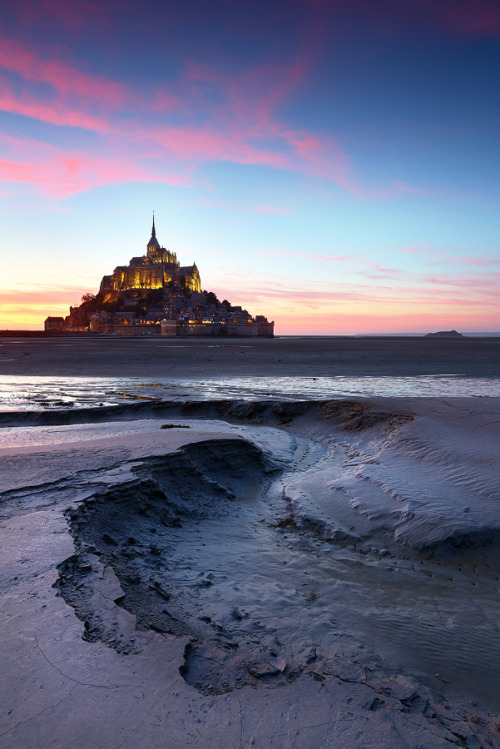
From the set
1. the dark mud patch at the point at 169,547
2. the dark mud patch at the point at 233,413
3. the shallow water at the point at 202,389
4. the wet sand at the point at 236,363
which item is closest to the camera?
the dark mud patch at the point at 169,547

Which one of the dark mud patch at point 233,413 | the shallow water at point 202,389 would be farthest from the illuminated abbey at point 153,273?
the dark mud patch at point 233,413

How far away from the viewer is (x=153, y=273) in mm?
170875

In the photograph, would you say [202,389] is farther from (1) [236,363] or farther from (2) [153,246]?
(2) [153,246]

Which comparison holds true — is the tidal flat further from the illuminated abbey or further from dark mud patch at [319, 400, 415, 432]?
the illuminated abbey

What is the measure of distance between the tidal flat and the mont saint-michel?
497 ft

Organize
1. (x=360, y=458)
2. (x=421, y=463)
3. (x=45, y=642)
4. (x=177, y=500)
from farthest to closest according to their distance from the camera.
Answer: (x=360, y=458) → (x=421, y=463) → (x=177, y=500) → (x=45, y=642)

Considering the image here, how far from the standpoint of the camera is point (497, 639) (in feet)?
9.72

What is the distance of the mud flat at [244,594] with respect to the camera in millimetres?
1990

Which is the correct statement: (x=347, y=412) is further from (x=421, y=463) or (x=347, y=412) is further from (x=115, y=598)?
(x=115, y=598)

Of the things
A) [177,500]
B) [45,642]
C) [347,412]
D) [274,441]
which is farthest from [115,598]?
[347,412]

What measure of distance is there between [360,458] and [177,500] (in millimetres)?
3353

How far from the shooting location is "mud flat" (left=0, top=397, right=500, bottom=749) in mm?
1990

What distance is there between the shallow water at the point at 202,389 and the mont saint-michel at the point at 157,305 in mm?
140071

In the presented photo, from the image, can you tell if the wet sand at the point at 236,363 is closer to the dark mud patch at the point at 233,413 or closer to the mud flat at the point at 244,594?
the dark mud patch at the point at 233,413
